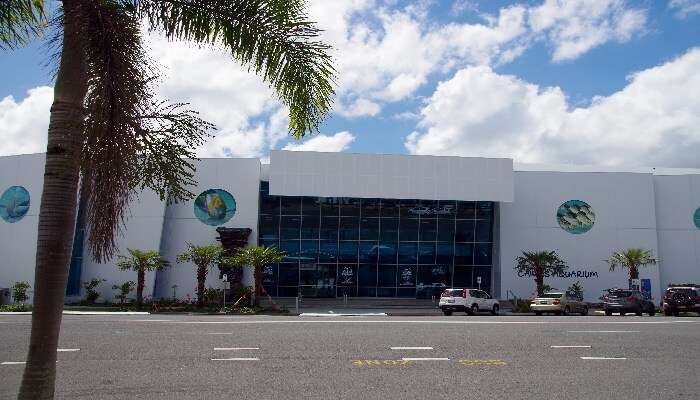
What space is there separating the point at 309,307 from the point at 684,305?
20.5 m

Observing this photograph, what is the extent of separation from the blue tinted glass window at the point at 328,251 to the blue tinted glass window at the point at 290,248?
1.64m

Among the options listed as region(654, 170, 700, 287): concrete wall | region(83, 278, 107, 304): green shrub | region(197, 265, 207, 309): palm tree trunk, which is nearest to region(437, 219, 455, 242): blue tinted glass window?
region(654, 170, 700, 287): concrete wall

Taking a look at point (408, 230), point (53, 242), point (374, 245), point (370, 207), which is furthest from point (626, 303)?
point (53, 242)

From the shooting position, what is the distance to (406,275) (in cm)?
4359

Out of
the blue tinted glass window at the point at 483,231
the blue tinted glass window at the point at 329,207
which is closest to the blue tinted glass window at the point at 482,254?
the blue tinted glass window at the point at 483,231

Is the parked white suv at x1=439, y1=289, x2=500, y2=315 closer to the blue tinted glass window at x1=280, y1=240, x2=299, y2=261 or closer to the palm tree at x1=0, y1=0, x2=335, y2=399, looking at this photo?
the blue tinted glass window at x1=280, y1=240, x2=299, y2=261

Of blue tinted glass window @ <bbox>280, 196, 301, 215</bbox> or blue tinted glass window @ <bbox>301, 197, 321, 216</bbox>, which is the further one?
blue tinted glass window @ <bbox>301, 197, 321, 216</bbox>

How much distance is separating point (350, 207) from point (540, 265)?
1331 cm

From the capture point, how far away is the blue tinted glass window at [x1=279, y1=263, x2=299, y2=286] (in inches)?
1684

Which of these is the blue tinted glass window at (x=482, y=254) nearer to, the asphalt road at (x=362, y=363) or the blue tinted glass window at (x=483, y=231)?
the blue tinted glass window at (x=483, y=231)

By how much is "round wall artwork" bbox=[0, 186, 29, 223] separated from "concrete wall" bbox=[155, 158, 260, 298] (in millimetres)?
8787

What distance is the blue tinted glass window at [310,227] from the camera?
42.6 metres

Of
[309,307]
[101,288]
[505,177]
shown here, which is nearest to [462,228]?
[505,177]

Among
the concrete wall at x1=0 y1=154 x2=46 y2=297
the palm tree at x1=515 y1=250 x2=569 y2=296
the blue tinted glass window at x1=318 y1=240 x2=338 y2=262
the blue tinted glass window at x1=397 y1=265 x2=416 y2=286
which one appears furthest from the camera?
the blue tinted glass window at x1=397 y1=265 x2=416 y2=286
